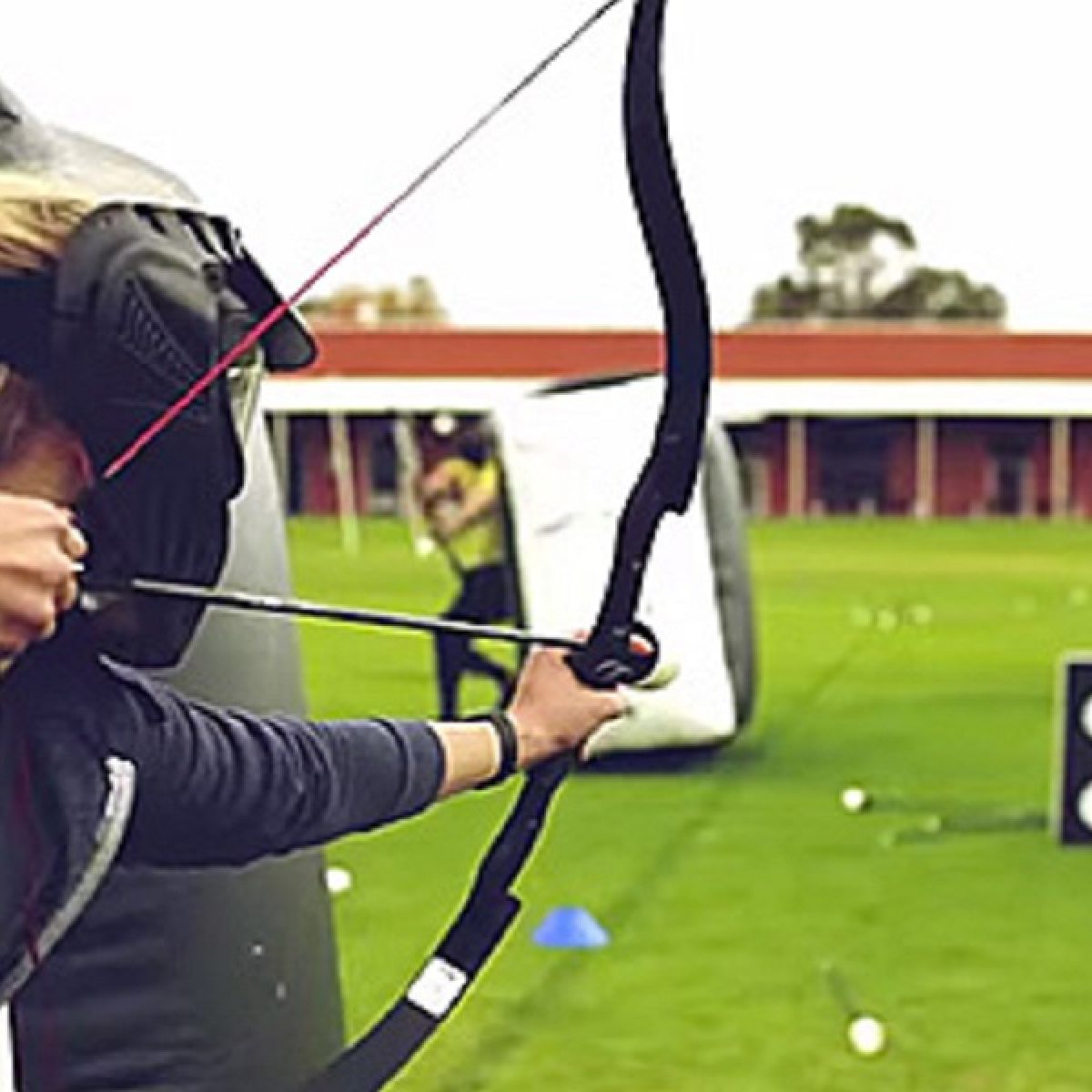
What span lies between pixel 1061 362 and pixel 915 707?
18452 millimetres

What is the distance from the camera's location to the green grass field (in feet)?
14.3

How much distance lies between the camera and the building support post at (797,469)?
→ 3166 centimetres

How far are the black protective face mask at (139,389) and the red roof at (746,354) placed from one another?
84.3 ft

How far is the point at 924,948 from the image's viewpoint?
532 cm

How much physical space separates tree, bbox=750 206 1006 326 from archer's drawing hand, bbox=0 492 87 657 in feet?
144

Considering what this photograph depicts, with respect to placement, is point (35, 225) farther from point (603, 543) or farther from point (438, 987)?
point (603, 543)

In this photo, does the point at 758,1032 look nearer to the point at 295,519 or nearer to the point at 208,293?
the point at 208,293

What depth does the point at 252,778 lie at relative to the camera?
210 cm

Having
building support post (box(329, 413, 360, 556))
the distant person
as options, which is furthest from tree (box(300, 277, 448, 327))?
the distant person

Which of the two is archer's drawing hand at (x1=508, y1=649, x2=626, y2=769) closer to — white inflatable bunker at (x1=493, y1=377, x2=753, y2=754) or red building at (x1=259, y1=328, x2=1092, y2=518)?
white inflatable bunker at (x1=493, y1=377, x2=753, y2=754)

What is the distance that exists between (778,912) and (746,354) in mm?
23820

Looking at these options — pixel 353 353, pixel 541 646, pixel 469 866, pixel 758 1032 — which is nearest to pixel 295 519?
pixel 353 353

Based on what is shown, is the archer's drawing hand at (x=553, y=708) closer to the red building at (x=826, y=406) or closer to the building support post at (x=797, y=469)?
the red building at (x=826, y=406)

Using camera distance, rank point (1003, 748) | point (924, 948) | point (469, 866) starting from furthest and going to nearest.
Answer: point (1003, 748), point (469, 866), point (924, 948)
